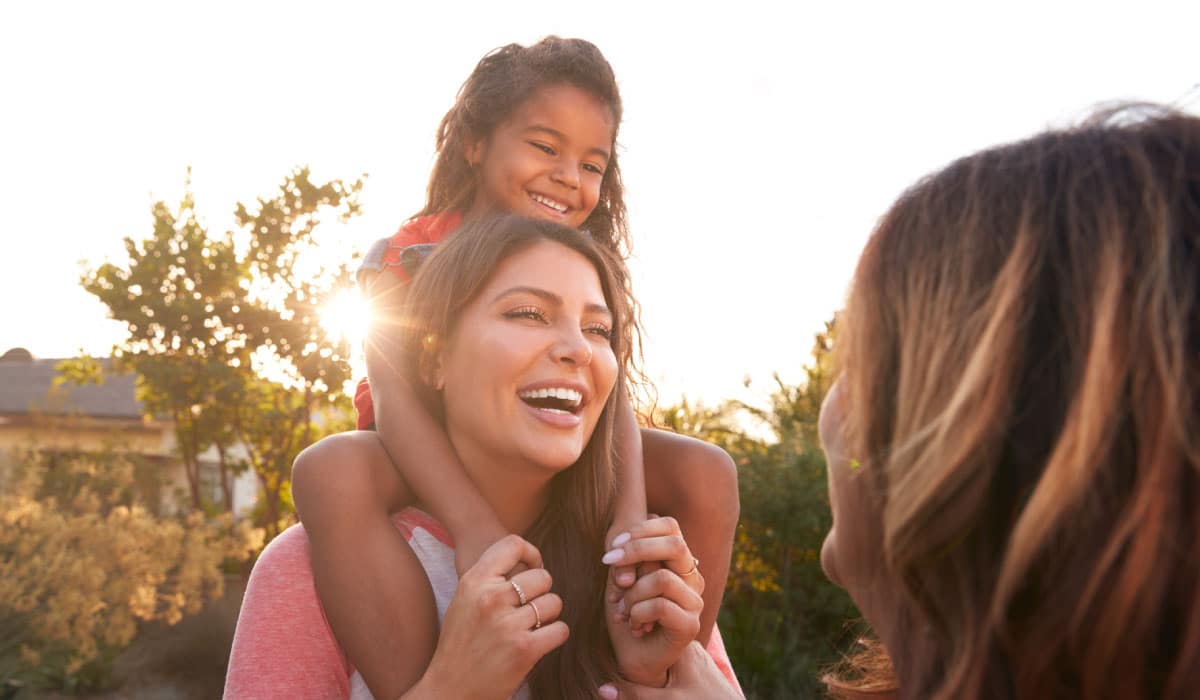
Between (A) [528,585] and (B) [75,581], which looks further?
(B) [75,581]

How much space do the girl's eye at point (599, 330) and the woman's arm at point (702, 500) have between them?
364mm

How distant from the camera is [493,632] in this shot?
1.88 metres

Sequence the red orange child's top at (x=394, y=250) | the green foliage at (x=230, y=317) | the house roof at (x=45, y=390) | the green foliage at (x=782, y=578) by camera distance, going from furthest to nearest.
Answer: the house roof at (x=45, y=390) < the green foliage at (x=230, y=317) < the green foliage at (x=782, y=578) < the red orange child's top at (x=394, y=250)

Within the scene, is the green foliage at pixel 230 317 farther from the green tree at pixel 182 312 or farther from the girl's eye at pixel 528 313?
the girl's eye at pixel 528 313

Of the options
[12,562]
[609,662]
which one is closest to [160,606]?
[12,562]

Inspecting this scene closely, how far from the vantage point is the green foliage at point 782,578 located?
737 cm

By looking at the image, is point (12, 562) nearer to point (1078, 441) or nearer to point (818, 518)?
point (818, 518)

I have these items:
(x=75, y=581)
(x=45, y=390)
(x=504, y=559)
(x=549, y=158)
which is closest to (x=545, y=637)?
(x=504, y=559)

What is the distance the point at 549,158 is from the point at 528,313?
1.25m

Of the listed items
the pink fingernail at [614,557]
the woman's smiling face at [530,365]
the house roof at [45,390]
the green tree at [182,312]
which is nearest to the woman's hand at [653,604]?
the pink fingernail at [614,557]

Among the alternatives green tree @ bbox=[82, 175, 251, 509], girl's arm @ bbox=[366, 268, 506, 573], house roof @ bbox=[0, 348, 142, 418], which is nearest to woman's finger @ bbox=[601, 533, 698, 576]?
girl's arm @ bbox=[366, 268, 506, 573]

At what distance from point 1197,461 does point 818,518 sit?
7739 mm

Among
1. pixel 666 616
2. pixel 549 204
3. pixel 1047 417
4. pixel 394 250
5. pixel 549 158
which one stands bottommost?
pixel 666 616

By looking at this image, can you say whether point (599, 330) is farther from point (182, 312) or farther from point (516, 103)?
point (182, 312)
